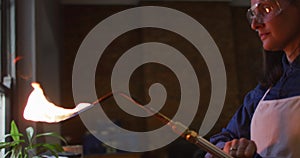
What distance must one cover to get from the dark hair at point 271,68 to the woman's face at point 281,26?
81 millimetres

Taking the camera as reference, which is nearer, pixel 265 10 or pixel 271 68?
pixel 265 10

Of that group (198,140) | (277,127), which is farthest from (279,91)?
(198,140)

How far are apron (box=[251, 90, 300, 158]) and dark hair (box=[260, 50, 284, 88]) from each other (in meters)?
0.04

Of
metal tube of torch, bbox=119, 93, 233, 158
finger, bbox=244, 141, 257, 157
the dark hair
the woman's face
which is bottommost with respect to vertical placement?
finger, bbox=244, 141, 257, 157

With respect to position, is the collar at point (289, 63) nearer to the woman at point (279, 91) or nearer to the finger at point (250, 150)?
the woman at point (279, 91)

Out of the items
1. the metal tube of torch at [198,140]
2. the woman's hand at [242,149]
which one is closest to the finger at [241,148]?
the woman's hand at [242,149]

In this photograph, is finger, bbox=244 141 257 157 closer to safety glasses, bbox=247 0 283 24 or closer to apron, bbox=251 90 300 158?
apron, bbox=251 90 300 158

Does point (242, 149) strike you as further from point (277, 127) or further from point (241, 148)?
point (277, 127)

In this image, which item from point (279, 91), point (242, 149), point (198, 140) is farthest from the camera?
point (279, 91)

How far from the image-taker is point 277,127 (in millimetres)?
638

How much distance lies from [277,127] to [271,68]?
0.14 meters

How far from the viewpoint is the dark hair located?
2.31ft

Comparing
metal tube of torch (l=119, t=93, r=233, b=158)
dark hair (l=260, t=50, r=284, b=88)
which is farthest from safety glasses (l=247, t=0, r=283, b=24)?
metal tube of torch (l=119, t=93, r=233, b=158)

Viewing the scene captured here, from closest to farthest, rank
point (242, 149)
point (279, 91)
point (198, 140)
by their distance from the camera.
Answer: point (198, 140), point (242, 149), point (279, 91)
